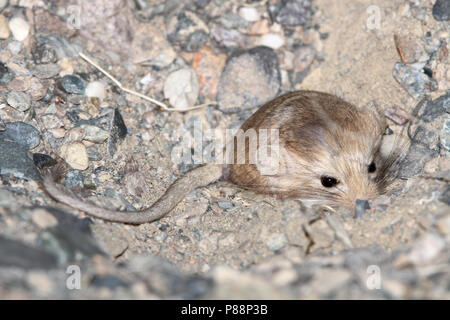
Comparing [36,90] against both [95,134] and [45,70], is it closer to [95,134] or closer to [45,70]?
[45,70]

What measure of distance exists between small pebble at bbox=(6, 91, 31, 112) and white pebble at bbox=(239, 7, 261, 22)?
247 cm

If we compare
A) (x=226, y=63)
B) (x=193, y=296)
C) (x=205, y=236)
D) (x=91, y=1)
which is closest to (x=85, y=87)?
(x=91, y=1)

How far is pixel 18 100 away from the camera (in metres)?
3.61

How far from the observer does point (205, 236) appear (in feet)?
11.2

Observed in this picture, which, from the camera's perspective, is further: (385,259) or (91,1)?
(91,1)

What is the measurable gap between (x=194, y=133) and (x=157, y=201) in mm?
1240

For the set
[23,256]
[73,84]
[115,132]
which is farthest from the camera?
[73,84]

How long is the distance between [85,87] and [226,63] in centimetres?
149

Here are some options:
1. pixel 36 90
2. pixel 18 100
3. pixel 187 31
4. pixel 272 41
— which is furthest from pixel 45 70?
pixel 272 41

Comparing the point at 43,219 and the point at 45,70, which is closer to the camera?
the point at 43,219

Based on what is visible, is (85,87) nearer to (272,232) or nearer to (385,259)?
(272,232)

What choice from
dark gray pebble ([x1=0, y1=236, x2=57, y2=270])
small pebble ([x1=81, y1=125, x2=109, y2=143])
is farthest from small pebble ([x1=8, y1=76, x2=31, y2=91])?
dark gray pebble ([x1=0, y1=236, x2=57, y2=270])

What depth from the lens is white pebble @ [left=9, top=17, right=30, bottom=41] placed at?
13.1 ft

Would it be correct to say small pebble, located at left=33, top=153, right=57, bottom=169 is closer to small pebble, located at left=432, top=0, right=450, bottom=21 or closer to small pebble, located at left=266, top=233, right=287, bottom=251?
small pebble, located at left=266, top=233, right=287, bottom=251
